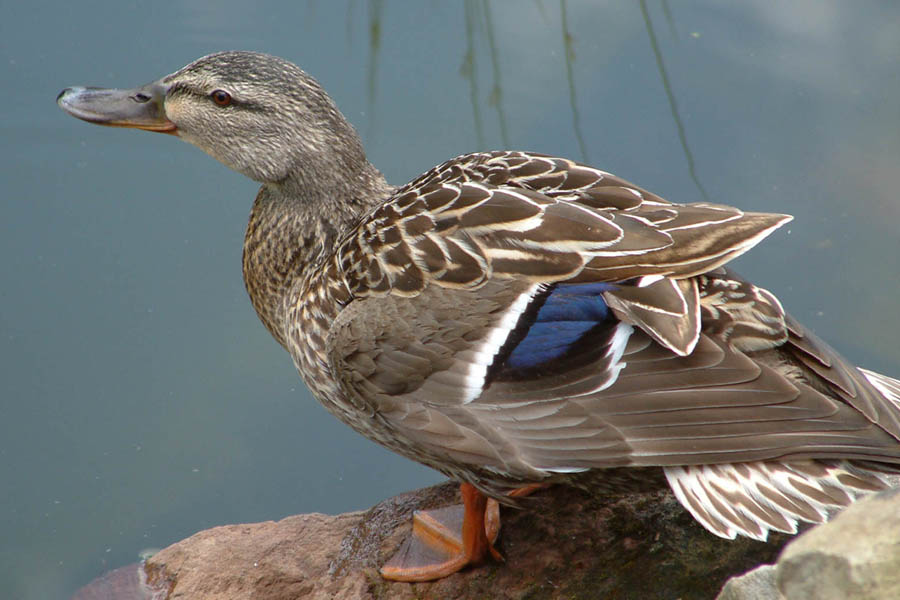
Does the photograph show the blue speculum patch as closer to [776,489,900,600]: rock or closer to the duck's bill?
[776,489,900,600]: rock

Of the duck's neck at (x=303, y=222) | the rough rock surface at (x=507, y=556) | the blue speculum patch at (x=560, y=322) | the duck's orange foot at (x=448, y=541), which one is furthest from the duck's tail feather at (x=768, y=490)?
the duck's neck at (x=303, y=222)

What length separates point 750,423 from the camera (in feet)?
7.38

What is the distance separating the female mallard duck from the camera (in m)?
2.25

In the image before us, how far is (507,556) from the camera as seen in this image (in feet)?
9.83

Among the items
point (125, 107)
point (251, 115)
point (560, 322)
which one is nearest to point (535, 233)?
point (560, 322)

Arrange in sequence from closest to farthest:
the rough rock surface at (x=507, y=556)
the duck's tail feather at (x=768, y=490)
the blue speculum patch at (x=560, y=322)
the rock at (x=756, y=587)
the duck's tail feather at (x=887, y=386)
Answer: the rock at (x=756, y=587)
the duck's tail feather at (x=768, y=490)
the blue speculum patch at (x=560, y=322)
the duck's tail feather at (x=887, y=386)
the rough rock surface at (x=507, y=556)

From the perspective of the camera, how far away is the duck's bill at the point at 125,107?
333 centimetres

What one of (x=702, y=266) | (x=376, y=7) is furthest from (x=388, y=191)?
(x=376, y=7)

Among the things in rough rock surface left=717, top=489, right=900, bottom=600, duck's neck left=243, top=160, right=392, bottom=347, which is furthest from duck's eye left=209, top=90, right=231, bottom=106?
rough rock surface left=717, top=489, right=900, bottom=600

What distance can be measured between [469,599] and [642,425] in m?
0.96

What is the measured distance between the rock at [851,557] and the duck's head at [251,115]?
2122 mm

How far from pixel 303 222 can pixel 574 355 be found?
1.28m

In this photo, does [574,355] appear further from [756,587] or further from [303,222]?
[303,222]

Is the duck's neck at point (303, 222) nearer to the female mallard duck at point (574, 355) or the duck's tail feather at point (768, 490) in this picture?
the female mallard duck at point (574, 355)
